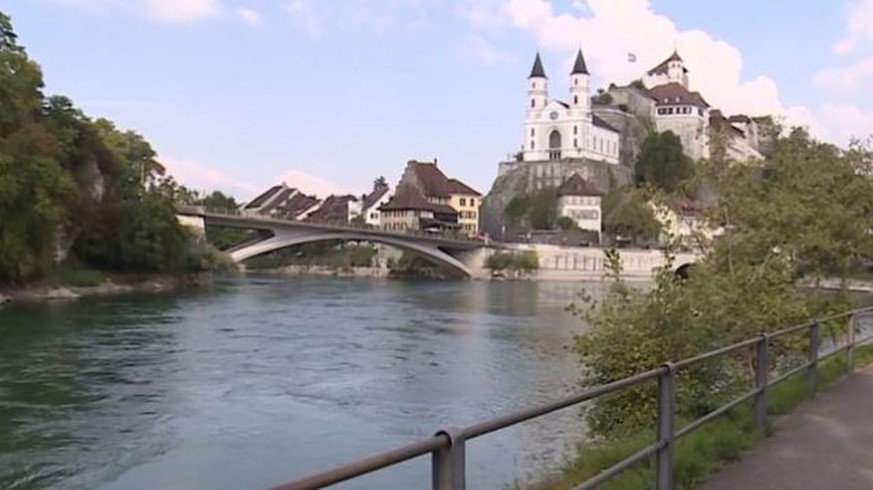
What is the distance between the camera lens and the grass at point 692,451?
7.71 meters

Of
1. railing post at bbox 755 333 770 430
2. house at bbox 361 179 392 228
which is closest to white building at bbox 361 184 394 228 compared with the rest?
house at bbox 361 179 392 228

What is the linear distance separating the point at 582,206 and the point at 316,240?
179 ft

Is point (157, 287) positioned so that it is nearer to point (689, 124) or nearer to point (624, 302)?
point (624, 302)

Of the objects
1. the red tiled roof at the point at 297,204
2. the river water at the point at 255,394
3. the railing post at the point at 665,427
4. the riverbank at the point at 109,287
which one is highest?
the red tiled roof at the point at 297,204

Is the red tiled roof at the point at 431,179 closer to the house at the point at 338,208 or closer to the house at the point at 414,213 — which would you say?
the house at the point at 414,213

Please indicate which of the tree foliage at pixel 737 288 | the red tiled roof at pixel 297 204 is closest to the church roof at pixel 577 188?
the red tiled roof at pixel 297 204

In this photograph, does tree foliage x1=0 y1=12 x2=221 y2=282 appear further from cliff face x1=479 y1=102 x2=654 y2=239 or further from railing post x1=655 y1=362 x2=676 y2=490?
cliff face x1=479 y1=102 x2=654 y2=239

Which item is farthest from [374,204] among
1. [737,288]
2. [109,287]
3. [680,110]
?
[737,288]

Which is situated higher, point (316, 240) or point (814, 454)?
point (316, 240)

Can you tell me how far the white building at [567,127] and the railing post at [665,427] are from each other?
469ft

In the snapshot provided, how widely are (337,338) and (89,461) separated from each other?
20573mm

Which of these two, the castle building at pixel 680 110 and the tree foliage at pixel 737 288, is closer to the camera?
the tree foliage at pixel 737 288

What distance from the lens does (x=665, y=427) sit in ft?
21.3

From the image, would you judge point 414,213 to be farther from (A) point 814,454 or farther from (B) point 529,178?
(A) point 814,454
